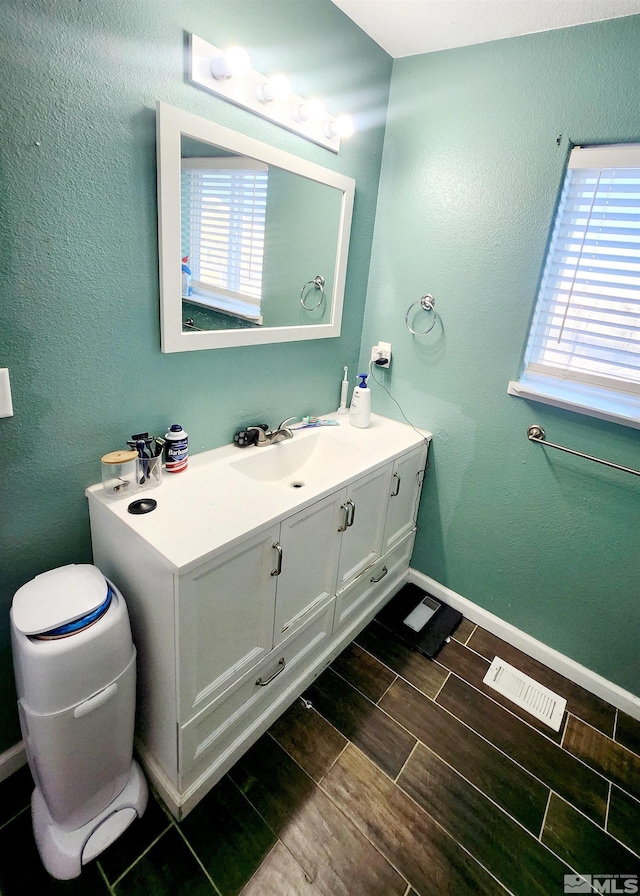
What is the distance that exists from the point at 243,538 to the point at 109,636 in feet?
1.28

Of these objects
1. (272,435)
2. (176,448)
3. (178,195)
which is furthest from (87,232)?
(272,435)

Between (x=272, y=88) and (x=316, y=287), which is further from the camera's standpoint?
(x=316, y=287)

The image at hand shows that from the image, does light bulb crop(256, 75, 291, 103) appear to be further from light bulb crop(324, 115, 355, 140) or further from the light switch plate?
the light switch plate

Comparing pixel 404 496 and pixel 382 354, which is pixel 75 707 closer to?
pixel 404 496

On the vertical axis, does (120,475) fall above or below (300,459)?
above

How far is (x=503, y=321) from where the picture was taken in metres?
1.76

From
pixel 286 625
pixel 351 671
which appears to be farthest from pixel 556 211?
pixel 351 671

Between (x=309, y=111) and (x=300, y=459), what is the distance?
1.26 meters

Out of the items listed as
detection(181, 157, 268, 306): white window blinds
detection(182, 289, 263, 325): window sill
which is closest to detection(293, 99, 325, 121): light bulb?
detection(181, 157, 268, 306): white window blinds

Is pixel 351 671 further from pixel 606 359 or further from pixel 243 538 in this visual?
pixel 606 359

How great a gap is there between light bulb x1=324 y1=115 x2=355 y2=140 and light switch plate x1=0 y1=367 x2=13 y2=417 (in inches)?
54.9

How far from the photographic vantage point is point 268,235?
160cm

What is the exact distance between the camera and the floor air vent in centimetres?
171

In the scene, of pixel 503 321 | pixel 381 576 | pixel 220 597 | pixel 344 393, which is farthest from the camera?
pixel 344 393
